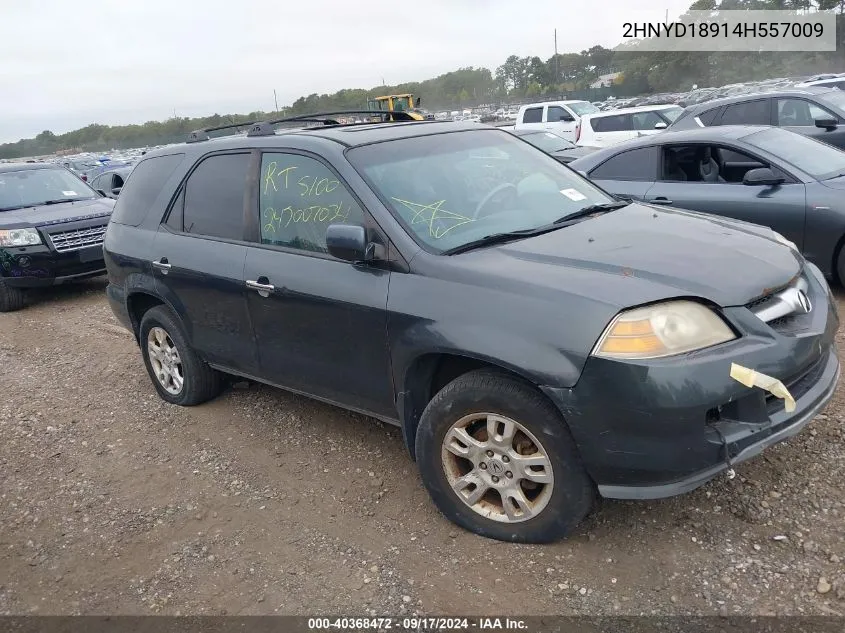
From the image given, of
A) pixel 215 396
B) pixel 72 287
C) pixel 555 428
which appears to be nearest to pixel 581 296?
pixel 555 428

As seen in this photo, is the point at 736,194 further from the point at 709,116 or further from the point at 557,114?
the point at 557,114

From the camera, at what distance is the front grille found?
27.6 feet

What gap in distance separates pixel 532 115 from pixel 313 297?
1757 cm

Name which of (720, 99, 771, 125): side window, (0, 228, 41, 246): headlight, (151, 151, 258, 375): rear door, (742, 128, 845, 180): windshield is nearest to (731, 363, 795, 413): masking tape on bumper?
(151, 151, 258, 375): rear door

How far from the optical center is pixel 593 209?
12.4 ft

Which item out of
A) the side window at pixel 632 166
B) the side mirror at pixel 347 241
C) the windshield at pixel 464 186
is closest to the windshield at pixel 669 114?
the side window at pixel 632 166

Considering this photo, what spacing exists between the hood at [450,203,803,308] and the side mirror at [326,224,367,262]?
437mm

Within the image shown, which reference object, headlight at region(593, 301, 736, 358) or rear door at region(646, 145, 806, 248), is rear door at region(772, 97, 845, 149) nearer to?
rear door at region(646, 145, 806, 248)

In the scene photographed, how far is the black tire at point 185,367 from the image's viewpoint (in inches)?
184

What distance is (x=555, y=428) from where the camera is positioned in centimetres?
271

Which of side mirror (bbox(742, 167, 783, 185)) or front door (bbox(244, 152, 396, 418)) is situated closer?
front door (bbox(244, 152, 396, 418))

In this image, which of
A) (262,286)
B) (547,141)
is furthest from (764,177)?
(547,141)

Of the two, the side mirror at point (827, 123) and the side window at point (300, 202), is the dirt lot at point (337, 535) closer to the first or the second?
the side window at point (300, 202)

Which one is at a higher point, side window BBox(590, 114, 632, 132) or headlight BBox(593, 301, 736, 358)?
side window BBox(590, 114, 632, 132)
